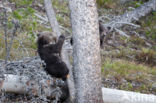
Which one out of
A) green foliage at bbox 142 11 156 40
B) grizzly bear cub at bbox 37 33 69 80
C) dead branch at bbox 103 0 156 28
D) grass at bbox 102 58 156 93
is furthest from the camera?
green foliage at bbox 142 11 156 40

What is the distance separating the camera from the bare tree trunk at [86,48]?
15.4ft

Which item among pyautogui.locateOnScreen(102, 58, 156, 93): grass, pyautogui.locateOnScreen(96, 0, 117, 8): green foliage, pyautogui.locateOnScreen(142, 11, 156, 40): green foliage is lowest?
pyautogui.locateOnScreen(102, 58, 156, 93): grass

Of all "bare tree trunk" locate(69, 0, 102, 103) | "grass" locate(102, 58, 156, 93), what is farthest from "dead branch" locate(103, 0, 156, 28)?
"bare tree trunk" locate(69, 0, 102, 103)

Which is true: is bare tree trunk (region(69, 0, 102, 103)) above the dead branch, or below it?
below

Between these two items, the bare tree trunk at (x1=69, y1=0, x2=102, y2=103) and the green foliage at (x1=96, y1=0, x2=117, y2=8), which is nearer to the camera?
the bare tree trunk at (x1=69, y1=0, x2=102, y2=103)

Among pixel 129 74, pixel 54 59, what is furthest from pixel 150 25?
pixel 54 59

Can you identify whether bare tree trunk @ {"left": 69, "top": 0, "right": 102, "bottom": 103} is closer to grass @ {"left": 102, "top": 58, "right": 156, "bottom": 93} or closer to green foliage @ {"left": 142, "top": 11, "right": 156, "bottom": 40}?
grass @ {"left": 102, "top": 58, "right": 156, "bottom": 93}

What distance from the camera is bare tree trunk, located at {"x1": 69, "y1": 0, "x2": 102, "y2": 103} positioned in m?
4.70

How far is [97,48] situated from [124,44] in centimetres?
631

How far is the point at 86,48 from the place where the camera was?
187 inches

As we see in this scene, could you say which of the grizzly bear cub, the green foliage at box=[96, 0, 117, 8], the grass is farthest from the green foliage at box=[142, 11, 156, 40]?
the grizzly bear cub

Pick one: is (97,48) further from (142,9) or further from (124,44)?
(142,9)

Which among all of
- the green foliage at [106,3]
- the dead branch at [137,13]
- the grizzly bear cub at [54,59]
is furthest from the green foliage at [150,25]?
the grizzly bear cub at [54,59]

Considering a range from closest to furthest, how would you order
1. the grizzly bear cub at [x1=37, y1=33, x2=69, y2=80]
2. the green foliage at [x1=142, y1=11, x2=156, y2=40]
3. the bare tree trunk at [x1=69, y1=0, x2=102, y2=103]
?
the bare tree trunk at [x1=69, y1=0, x2=102, y2=103] < the grizzly bear cub at [x1=37, y1=33, x2=69, y2=80] < the green foliage at [x1=142, y1=11, x2=156, y2=40]
